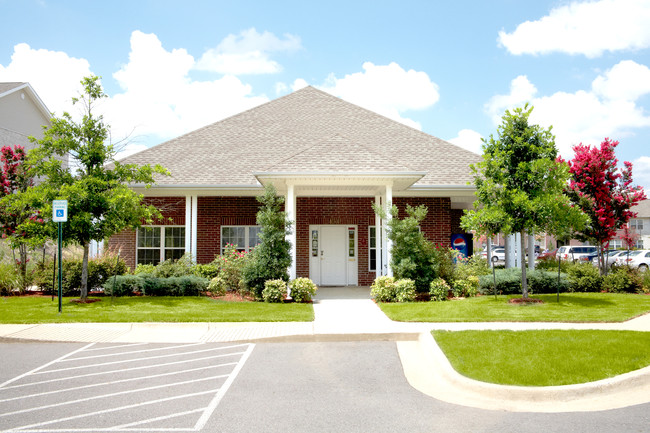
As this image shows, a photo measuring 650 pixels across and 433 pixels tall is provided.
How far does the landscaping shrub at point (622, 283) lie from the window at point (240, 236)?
38.7 feet

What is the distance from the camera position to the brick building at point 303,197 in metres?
16.6

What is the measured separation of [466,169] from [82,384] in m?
14.9

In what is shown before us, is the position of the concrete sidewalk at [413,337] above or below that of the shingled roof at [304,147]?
below

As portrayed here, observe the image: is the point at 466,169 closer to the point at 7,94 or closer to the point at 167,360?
the point at 167,360

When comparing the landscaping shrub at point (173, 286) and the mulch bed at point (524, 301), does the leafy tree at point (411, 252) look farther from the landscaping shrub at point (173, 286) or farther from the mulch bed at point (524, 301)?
the landscaping shrub at point (173, 286)

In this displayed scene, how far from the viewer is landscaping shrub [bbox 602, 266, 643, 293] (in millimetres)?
15241

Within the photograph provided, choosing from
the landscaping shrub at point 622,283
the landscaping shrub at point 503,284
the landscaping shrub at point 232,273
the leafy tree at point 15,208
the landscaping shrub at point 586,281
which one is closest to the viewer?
the landscaping shrub at point 503,284

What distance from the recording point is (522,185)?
12.8 meters

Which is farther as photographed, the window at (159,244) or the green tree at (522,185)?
the window at (159,244)

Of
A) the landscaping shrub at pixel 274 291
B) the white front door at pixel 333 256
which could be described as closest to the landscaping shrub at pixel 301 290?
the landscaping shrub at pixel 274 291

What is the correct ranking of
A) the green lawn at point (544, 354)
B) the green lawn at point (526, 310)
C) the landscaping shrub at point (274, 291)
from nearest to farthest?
the green lawn at point (544, 354)
the green lawn at point (526, 310)
the landscaping shrub at point (274, 291)

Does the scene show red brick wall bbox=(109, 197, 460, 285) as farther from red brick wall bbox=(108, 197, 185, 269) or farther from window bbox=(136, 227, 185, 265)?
window bbox=(136, 227, 185, 265)

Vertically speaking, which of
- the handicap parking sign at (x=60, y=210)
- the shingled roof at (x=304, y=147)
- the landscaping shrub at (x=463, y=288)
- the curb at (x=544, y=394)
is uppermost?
the shingled roof at (x=304, y=147)

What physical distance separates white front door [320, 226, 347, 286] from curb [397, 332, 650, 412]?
37.8ft
